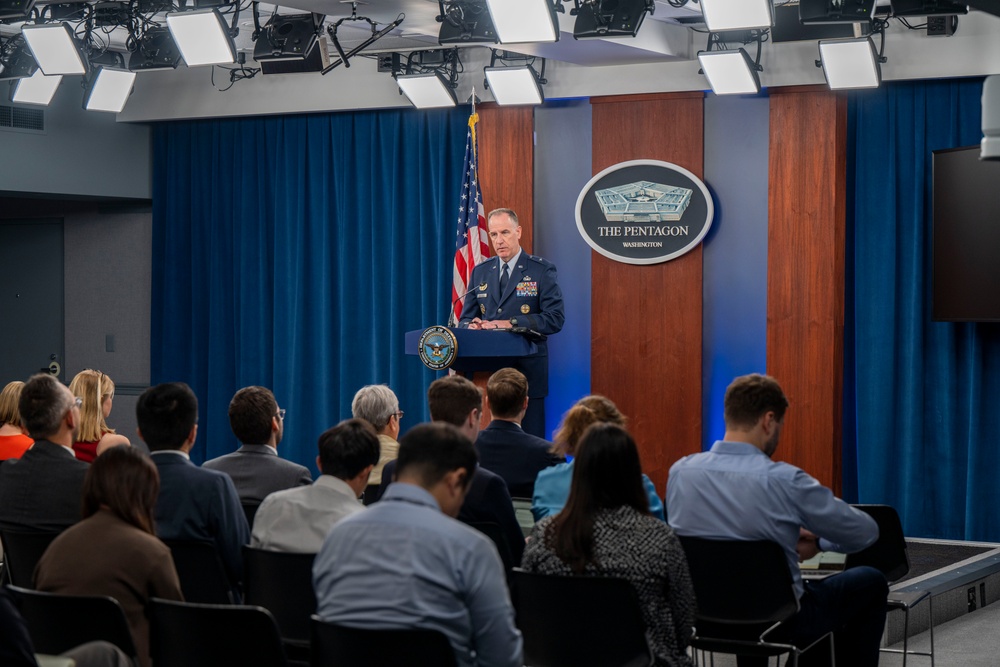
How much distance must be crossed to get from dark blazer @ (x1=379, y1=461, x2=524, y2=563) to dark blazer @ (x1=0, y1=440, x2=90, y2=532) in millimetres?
1126

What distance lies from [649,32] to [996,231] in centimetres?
241

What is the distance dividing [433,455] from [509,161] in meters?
6.28

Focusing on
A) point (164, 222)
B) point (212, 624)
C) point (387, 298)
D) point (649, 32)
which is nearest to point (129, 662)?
point (212, 624)

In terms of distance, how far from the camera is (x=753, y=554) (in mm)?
3779

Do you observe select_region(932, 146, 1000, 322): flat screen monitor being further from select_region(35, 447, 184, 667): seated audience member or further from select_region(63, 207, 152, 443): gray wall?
select_region(63, 207, 152, 443): gray wall

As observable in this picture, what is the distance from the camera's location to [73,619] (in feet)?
9.95

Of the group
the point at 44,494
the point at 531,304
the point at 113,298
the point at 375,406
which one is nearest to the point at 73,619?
the point at 44,494

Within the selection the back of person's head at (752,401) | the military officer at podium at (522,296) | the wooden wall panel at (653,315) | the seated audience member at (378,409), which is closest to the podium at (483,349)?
the military officer at podium at (522,296)

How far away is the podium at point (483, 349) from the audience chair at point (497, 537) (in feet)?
10.1

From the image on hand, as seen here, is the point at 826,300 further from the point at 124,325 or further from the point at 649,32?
the point at 124,325

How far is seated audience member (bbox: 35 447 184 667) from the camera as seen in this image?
3.13 metres

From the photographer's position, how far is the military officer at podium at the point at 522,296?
24.2 feet

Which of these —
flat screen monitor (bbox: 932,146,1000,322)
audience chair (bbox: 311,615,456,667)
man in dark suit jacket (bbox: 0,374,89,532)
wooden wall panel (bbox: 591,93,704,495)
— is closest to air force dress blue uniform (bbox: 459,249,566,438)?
wooden wall panel (bbox: 591,93,704,495)

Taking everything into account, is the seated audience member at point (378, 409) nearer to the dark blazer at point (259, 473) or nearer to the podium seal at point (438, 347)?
the dark blazer at point (259, 473)
